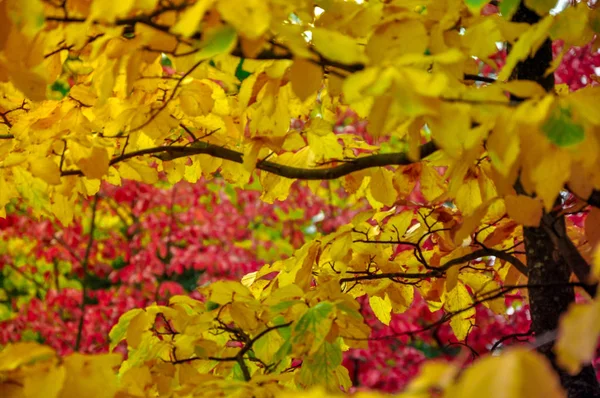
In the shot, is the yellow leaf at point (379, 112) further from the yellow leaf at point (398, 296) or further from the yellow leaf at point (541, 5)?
the yellow leaf at point (398, 296)

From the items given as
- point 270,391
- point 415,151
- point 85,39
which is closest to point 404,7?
point 415,151

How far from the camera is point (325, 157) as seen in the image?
165 cm

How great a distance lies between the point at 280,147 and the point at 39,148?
1.55ft

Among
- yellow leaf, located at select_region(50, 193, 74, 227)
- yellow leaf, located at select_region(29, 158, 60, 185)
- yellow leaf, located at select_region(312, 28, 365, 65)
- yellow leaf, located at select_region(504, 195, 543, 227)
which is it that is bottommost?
yellow leaf, located at select_region(50, 193, 74, 227)

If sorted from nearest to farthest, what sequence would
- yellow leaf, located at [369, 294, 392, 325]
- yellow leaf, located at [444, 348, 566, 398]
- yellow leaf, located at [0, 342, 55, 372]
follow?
yellow leaf, located at [444, 348, 566, 398]
yellow leaf, located at [0, 342, 55, 372]
yellow leaf, located at [369, 294, 392, 325]

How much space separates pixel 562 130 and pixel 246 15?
1.29 ft

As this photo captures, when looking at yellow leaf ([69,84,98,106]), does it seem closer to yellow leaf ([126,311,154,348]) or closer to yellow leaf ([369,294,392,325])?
yellow leaf ([126,311,154,348])

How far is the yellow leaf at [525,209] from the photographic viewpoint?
1.12 m

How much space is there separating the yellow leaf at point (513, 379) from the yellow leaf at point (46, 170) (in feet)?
3.14

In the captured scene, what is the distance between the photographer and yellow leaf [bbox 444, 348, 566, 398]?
635 millimetres

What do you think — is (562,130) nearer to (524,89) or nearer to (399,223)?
(524,89)

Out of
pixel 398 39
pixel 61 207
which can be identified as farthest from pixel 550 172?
pixel 61 207

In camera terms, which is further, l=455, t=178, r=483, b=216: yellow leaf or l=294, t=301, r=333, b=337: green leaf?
l=455, t=178, r=483, b=216: yellow leaf

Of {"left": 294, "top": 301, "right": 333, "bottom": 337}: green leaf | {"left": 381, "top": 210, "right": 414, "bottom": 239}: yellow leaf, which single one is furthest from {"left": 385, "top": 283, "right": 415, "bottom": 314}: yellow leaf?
{"left": 294, "top": 301, "right": 333, "bottom": 337}: green leaf
